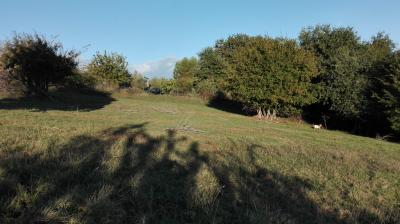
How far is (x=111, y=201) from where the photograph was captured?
21.4ft

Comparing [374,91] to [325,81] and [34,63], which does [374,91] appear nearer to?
[325,81]

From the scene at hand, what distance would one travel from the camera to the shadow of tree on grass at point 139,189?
6.12 meters

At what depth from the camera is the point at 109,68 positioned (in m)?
67.2

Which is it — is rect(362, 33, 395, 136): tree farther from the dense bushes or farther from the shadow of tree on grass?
the shadow of tree on grass

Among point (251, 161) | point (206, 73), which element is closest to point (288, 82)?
point (251, 161)

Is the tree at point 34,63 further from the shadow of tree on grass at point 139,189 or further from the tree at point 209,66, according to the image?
the tree at point 209,66

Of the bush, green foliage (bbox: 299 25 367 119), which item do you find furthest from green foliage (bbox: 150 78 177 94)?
green foliage (bbox: 299 25 367 119)

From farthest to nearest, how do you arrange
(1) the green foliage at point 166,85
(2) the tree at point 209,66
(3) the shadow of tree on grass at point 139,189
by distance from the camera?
1. (1) the green foliage at point 166,85
2. (2) the tree at point 209,66
3. (3) the shadow of tree on grass at point 139,189

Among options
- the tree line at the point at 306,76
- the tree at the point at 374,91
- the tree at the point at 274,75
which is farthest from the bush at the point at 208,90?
the tree at the point at 374,91

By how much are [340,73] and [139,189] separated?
32373mm

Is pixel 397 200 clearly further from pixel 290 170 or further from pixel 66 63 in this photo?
pixel 66 63

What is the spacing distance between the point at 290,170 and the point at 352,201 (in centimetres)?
280

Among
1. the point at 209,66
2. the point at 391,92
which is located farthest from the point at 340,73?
the point at 209,66

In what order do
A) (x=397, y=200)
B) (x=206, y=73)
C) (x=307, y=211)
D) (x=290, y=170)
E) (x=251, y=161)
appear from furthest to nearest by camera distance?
(x=206, y=73), (x=251, y=161), (x=290, y=170), (x=397, y=200), (x=307, y=211)
